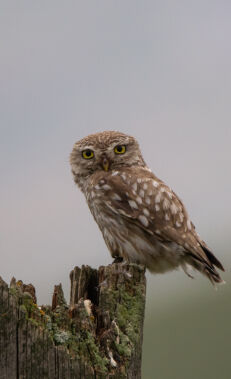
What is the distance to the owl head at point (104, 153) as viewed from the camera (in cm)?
Answer: 822

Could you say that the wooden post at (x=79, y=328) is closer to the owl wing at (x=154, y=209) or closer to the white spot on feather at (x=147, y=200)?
the owl wing at (x=154, y=209)

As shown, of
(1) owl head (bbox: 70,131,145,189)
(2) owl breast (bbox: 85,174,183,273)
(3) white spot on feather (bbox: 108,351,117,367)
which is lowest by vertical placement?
(3) white spot on feather (bbox: 108,351,117,367)

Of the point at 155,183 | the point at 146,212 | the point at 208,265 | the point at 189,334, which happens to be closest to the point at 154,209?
the point at 146,212

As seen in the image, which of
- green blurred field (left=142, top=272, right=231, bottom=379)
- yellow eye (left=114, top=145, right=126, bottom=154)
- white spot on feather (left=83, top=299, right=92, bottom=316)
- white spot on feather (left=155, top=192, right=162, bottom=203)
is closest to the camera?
white spot on feather (left=83, top=299, right=92, bottom=316)

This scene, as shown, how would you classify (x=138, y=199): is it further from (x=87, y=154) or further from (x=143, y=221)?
(x=87, y=154)

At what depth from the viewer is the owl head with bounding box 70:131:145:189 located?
324 inches

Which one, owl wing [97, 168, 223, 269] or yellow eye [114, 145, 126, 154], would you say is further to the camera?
yellow eye [114, 145, 126, 154]

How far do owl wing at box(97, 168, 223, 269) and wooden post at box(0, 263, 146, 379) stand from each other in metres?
2.40

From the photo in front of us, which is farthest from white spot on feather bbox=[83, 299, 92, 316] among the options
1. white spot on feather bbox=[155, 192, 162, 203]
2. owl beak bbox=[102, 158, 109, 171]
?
owl beak bbox=[102, 158, 109, 171]

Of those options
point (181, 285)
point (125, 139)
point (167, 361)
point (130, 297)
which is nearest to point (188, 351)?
point (167, 361)

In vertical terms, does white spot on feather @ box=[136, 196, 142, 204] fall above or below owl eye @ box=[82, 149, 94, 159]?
below

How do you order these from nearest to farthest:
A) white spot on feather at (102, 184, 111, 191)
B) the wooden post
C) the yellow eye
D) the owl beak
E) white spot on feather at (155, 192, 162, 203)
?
the wooden post, white spot on feather at (155, 192, 162, 203), white spot on feather at (102, 184, 111, 191), the owl beak, the yellow eye

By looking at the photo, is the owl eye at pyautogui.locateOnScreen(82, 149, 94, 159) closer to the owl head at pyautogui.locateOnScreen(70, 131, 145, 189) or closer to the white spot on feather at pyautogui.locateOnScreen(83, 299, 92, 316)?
the owl head at pyautogui.locateOnScreen(70, 131, 145, 189)

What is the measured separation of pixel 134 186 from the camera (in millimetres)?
7820
